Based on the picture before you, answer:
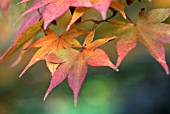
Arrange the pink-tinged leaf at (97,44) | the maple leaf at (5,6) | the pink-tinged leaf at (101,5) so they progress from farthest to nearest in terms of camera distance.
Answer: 1. the maple leaf at (5,6)
2. the pink-tinged leaf at (97,44)
3. the pink-tinged leaf at (101,5)

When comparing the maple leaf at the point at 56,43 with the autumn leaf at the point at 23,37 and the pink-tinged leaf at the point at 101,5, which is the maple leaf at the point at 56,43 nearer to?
the autumn leaf at the point at 23,37

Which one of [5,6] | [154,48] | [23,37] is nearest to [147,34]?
[154,48]

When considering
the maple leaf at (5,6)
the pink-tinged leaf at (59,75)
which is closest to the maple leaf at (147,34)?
the pink-tinged leaf at (59,75)

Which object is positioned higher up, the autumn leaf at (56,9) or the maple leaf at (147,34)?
the autumn leaf at (56,9)

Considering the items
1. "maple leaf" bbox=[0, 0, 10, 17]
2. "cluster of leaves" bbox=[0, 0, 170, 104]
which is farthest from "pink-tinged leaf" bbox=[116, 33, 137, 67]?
"maple leaf" bbox=[0, 0, 10, 17]

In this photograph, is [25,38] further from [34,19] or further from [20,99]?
[20,99]

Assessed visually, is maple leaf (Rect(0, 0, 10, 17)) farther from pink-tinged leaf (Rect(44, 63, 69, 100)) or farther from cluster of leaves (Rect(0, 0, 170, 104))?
pink-tinged leaf (Rect(44, 63, 69, 100))

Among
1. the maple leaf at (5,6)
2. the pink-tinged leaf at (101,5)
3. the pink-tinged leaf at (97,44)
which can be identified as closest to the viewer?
the pink-tinged leaf at (101,5)
